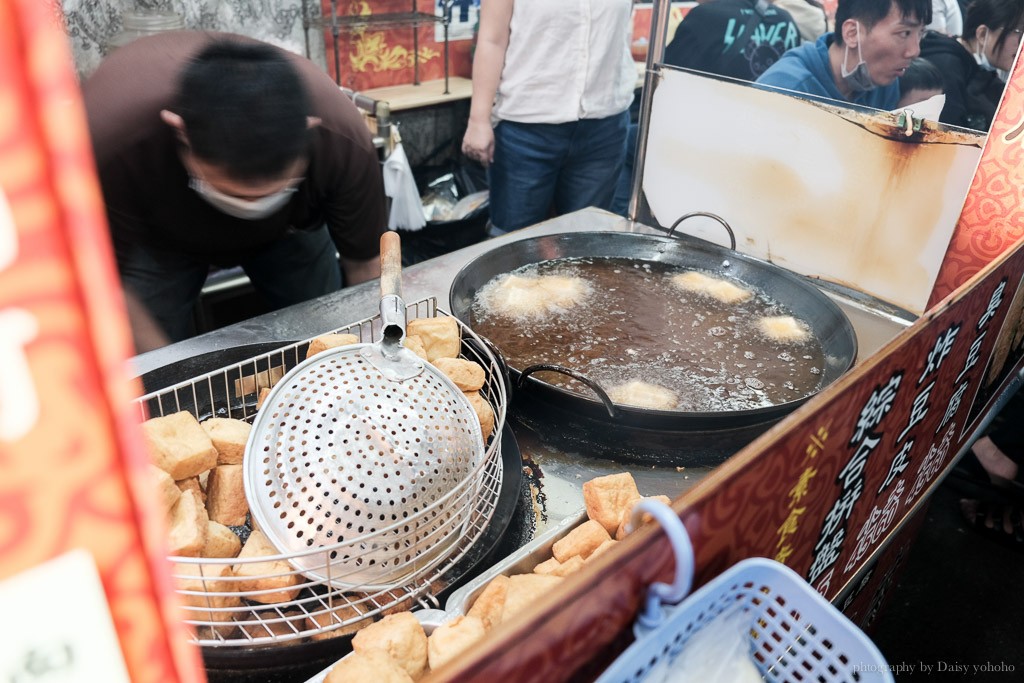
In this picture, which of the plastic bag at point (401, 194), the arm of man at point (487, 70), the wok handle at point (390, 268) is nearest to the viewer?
the wok handle at point (390, 268)

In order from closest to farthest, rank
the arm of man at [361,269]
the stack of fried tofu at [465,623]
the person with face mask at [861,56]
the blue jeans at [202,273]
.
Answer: the stack of fried tofu at [465,623] < the person with face mask at [861,56] < the blue jeans at [202,273] < the arm of man at [361,269]

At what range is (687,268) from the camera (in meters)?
2.46

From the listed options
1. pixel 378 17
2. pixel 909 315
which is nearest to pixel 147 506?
pixel 909 315

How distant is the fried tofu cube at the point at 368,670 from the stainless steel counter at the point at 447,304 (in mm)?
542

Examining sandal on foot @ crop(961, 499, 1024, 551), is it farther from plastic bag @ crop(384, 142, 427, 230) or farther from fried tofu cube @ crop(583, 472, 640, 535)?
plastic bag @ crop(384, 142, 427, 230)

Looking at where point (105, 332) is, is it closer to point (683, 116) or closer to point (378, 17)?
point (683, 116)

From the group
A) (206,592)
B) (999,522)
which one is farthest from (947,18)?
(206,592)

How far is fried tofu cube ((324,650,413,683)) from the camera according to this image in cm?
88

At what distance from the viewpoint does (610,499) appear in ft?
4.15

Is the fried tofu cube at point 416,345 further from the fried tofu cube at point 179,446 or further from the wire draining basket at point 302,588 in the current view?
the fried tofu cube at point 179,446

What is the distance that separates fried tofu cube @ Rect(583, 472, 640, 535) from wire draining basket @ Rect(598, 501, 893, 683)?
0.29 metres

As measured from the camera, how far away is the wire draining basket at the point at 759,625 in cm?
81

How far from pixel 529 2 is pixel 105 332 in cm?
344

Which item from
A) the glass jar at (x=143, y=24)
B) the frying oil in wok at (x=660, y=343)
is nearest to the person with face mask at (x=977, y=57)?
the frying oil in wok at (x=660, y=343)
